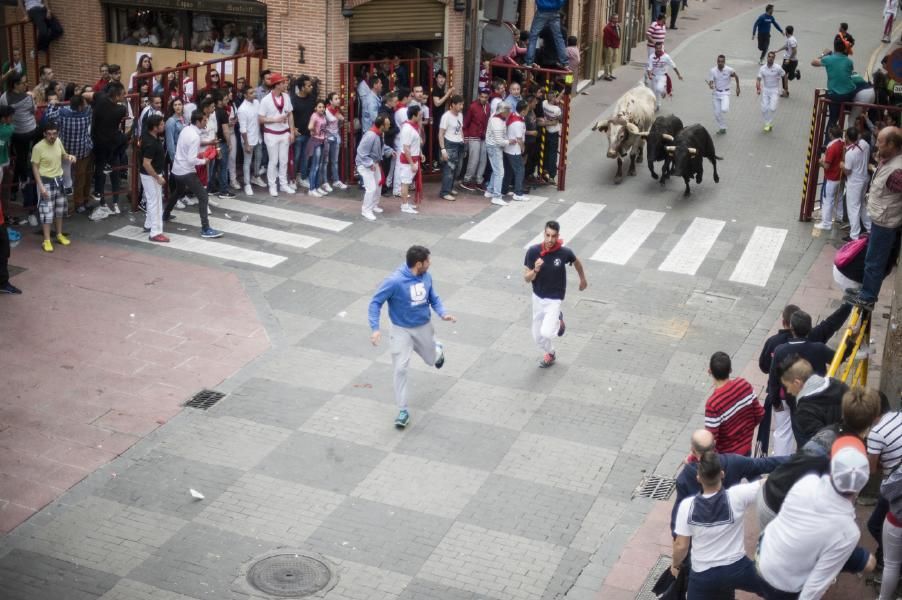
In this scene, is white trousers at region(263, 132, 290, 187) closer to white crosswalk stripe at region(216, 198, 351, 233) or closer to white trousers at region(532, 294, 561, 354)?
white crosswalk stripe at region(216, 198, 351, 233)

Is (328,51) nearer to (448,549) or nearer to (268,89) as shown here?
(268,89)

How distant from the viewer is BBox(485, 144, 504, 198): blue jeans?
67.4 ft

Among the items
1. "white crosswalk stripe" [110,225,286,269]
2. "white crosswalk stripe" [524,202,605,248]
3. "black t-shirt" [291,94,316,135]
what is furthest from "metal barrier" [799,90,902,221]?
"white crosswalk stripe" [110,225,286,269]

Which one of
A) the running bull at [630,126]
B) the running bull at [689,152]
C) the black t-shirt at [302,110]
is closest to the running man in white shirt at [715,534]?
the running bull at [689,152]

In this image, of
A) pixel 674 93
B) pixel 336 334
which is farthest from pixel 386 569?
pixel 674 93

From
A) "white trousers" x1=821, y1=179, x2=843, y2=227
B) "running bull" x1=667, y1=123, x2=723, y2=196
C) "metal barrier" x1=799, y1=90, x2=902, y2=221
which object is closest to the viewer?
"white trousers" x1=821, y1=179, x2=843, y2=227

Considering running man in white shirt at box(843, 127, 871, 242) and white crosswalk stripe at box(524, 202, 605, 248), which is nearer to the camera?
running man in white shirt at box(843, 127, 871, 242)

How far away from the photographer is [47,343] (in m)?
14.1

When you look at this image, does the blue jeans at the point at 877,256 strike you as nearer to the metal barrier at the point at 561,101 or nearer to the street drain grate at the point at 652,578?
the street drain grate at the point at 652,578

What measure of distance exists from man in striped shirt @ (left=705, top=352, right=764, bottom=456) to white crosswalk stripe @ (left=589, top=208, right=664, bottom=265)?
8.23 metres

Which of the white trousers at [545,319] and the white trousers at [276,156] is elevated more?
the white trousers at [276,156]

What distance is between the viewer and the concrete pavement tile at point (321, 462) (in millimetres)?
11312

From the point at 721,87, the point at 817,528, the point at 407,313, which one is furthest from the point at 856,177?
the point at 817,528

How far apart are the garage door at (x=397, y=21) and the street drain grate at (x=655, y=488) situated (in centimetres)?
1254
